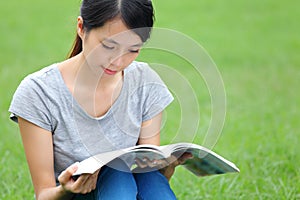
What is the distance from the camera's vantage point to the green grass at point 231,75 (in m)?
3.42

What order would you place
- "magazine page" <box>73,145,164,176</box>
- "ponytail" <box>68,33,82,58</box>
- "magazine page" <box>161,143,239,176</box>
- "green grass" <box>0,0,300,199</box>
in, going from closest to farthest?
"magazine page" <box>73,145,164,176</box> → "magazine page" <box>161,143,239,176</box> → "ponytail" <box>68,33,82,58</box> → "green grass" <box>0,0,300,199</box>

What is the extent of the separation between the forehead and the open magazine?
1.22 ft

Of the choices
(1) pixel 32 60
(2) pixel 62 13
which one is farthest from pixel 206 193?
(2) pixel 62 13

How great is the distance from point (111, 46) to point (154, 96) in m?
0.35

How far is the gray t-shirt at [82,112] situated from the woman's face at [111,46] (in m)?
0.16

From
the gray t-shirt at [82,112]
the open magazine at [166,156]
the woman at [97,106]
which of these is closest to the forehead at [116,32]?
the woman at [97,106]

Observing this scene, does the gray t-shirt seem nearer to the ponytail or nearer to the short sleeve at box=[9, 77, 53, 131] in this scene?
the short sleeve at box=[9, 77, 53, 131]

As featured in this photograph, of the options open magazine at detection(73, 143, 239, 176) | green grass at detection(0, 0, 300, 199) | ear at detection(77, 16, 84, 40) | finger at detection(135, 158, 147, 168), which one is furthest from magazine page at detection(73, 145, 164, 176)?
green grass at detection(0, 0, 300, 199)

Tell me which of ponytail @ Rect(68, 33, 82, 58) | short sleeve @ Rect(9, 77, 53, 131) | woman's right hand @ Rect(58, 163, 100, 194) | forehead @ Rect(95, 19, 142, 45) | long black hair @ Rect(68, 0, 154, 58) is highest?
long black hair @ Rect(68, 0, 154, 58)

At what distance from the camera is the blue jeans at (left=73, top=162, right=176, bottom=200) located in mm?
2295

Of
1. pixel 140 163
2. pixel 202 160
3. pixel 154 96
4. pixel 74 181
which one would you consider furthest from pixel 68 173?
pixel 154 96

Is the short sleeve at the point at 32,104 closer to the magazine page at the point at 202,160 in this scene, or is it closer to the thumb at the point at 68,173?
the thumb at the point at 68,173

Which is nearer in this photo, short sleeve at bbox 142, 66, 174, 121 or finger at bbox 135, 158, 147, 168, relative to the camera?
finger at bbox 135, 158, 147, 168

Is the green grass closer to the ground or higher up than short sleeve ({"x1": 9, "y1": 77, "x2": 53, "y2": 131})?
closer to the ground
